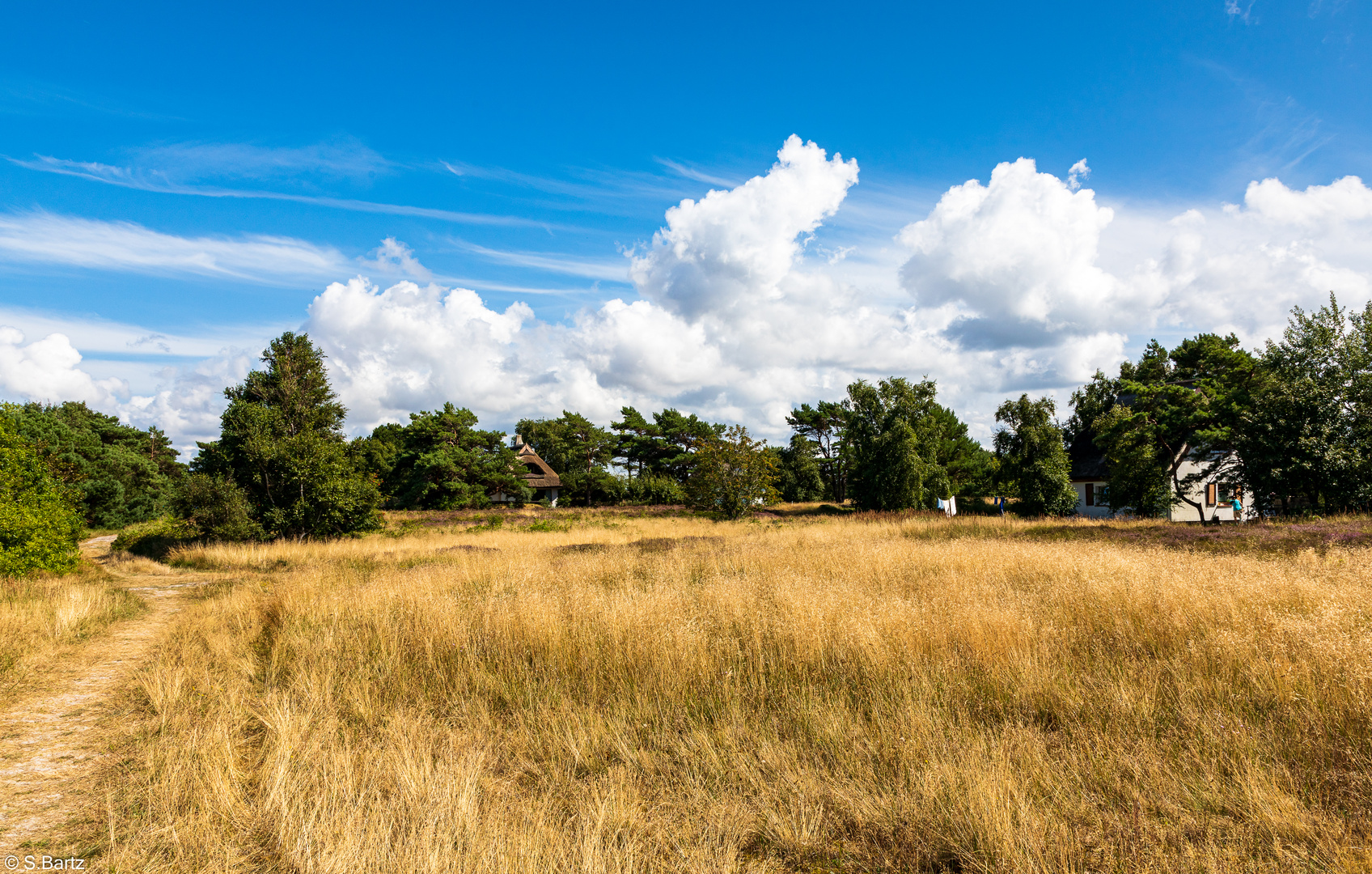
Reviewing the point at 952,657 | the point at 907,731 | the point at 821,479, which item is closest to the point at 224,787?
the point at 907,731

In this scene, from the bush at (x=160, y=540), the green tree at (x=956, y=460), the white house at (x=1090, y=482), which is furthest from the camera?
the green tree at (x=956, y=460)

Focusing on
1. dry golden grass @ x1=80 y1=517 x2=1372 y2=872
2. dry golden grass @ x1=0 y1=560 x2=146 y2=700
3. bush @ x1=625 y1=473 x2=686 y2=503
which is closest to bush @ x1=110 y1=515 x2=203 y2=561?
dry golden grass @ x1=0 y1=560 x2=146 y2=700

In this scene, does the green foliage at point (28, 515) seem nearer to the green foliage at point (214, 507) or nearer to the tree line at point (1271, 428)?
the green foliage at point (214, 507)

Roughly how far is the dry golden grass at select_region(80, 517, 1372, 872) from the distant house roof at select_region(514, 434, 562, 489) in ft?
154

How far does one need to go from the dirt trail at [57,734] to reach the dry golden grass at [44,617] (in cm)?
21

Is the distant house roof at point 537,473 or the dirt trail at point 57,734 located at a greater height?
the distant house roof at point 537,473

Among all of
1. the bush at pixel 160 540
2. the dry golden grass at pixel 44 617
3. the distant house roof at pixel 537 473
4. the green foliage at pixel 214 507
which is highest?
the distant house roof at pixel 537 473

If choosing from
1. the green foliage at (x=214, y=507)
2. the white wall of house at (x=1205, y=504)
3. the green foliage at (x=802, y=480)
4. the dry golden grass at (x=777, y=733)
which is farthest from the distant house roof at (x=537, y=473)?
the dry golden grass at (x=777, y=733)

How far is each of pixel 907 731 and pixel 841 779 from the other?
742 mm

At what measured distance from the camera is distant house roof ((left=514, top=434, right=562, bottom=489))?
5422cm

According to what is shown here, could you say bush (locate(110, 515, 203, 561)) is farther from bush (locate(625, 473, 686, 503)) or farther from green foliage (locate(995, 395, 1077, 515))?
green foliage (locate(995, 395, 1077, 515))

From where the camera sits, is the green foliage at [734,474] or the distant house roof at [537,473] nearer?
the green foliage at [734,474]

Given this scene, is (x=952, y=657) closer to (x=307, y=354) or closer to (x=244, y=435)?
(x=244, y=435)

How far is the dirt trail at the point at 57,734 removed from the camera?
370 centimetres
